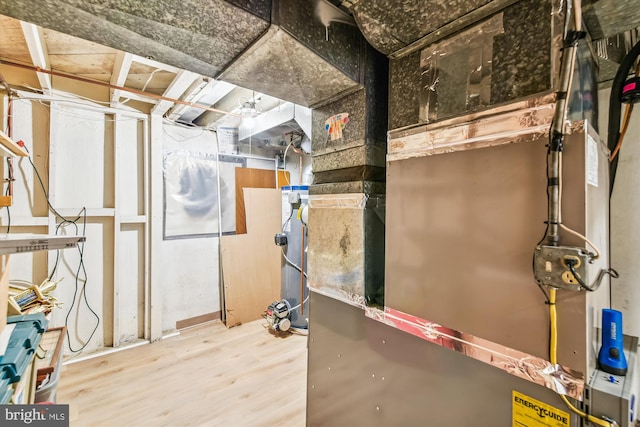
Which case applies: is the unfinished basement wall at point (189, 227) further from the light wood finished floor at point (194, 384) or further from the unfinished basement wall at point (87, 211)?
the light wood finished floor at point (194, 384)

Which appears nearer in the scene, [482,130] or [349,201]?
[482,130]

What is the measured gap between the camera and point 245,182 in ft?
12.0

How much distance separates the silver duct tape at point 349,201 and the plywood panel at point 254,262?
7.47 feet

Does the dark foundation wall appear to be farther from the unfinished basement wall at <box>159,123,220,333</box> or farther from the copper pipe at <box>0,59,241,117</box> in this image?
the unfinished basement wall at <box>159,123,220,333</box>

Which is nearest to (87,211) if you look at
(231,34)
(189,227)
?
(189,227)

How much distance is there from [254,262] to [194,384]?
1.53m

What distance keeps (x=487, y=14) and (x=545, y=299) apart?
843mm

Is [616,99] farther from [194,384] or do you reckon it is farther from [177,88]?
[194,384]

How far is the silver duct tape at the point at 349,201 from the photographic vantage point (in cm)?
120

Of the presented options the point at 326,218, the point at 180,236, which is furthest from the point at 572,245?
the point at 180,236

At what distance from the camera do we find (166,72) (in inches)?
87.8

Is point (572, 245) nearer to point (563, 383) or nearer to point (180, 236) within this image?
point (563, 383)

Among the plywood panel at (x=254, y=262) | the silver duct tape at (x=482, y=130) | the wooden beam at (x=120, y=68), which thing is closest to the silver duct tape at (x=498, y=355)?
the silver duct tape at (x=482, y=130)

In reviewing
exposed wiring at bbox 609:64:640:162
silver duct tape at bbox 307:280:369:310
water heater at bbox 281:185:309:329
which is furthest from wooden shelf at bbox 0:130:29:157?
exposed wiring at bbox 609:64:640:162
